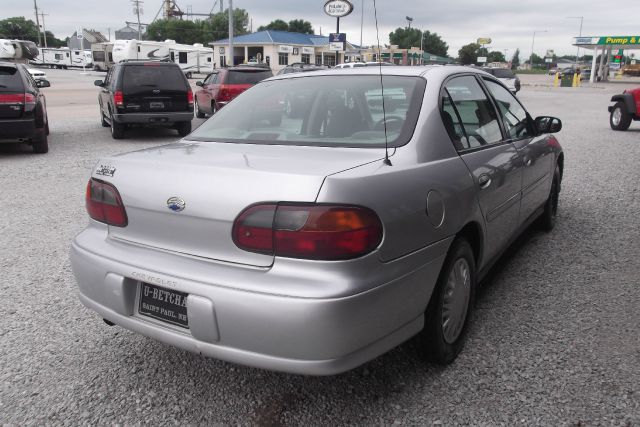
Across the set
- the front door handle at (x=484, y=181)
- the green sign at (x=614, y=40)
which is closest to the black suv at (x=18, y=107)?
the front door handle at (x=484, y=181)

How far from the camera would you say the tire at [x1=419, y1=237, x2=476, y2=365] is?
8.89ft

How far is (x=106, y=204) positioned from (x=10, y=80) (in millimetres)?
8447

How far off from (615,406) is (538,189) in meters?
2.20

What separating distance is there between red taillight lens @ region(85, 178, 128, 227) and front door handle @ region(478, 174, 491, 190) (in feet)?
6.05

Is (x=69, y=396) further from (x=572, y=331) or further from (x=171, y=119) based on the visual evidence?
(x=171, y=119)

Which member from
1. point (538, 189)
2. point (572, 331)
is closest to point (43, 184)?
point (538, 189)

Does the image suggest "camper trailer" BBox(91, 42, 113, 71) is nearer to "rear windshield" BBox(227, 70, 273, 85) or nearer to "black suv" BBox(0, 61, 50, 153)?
"rear windshield" BBox(227, 70, 273, 85)

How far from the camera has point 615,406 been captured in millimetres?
2574

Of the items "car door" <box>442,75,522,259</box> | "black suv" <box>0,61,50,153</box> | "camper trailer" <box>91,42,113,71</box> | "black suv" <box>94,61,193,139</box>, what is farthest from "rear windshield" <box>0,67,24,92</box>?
"camper trailer" <box>91,42,113,71</box>

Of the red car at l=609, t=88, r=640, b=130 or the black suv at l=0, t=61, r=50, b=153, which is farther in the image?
the red car at l=609, t=88, r=640, b=130

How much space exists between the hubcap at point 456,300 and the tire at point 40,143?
916cm

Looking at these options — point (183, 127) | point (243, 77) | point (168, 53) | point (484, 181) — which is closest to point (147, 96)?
point (183, 127)

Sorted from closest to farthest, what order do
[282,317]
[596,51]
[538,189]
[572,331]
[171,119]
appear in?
[282,317], [572,331], [538,189], [171,119], [596,51]

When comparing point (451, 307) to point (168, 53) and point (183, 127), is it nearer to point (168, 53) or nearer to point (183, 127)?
point (183, 127)
